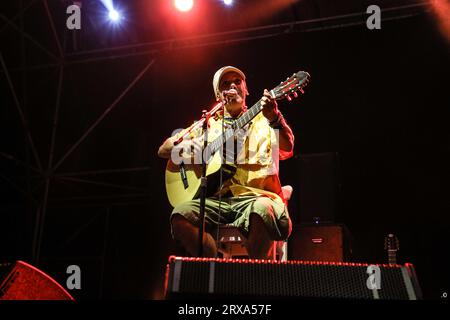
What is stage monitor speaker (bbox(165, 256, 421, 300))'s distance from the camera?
6.62 feet

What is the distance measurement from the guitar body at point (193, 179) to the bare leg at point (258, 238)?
51 centimetres

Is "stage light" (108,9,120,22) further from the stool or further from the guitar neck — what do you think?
the stool

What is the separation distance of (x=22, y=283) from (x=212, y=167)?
1810mm

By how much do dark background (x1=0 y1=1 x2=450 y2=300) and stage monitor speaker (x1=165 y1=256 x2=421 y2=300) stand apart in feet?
9.69

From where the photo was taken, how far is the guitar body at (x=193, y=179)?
144 inches

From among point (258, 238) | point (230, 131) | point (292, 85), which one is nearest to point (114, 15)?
point (230, 131)

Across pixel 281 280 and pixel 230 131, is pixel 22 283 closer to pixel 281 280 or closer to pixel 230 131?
pixel 281 280

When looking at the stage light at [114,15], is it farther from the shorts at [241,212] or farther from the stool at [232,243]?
the stool at [232,243]

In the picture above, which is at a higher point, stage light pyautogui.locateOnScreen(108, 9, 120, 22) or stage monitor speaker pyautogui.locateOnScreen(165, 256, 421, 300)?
stage light pyautogui.locateOnScreen(108, 9, 120, 22)

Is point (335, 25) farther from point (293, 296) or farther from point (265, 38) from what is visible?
point (293, 296)

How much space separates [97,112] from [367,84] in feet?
11.9

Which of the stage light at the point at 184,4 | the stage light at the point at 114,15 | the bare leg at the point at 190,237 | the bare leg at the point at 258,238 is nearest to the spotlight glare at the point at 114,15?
the stage light at the point at 114,15

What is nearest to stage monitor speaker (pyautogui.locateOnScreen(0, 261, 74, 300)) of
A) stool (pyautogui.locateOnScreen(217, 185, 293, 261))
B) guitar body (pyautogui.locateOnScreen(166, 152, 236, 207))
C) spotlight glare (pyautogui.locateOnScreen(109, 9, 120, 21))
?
stool (pyautogui.locateOnScreen(217, 185, 293, 261))
